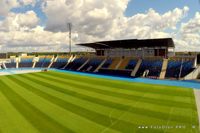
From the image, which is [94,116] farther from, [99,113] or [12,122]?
[12,122]

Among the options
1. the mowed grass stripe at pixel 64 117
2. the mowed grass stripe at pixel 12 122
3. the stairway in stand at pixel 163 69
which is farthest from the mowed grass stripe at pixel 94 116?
the stairway in stand at pixel 163 69

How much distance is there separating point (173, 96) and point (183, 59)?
104 ft

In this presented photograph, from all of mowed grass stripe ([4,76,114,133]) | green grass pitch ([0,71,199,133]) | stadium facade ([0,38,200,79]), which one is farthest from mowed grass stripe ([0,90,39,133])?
stadium facade ([0,38,200,79])

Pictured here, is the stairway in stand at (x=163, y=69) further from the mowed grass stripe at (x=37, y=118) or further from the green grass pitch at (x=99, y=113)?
the mowed grass stripe at (x=37, y=118)

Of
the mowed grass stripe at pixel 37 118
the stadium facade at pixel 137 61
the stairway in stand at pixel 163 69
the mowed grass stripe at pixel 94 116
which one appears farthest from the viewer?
the stadium facade at pixel 137 61

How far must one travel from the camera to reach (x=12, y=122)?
21141 millimetres

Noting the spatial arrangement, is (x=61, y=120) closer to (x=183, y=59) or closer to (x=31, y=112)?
(x=31, y=112)

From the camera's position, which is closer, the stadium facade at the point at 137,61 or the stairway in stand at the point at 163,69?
the stairway in stand at the point at 163,69

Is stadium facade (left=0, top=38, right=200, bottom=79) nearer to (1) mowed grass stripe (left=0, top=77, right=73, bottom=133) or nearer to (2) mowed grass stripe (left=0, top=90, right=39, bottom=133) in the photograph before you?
(1) mowed grass stripe (left=0, top=77, right=73, bottom=133)

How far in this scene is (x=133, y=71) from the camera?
2542 inches

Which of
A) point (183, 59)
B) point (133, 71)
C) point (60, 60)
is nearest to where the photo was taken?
point (183, 59)

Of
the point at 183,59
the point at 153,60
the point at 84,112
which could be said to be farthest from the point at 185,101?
the point at 153,60

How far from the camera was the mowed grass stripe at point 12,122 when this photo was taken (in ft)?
62.7

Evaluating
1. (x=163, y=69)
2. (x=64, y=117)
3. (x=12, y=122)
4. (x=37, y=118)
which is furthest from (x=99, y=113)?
(x=163, y=69)
